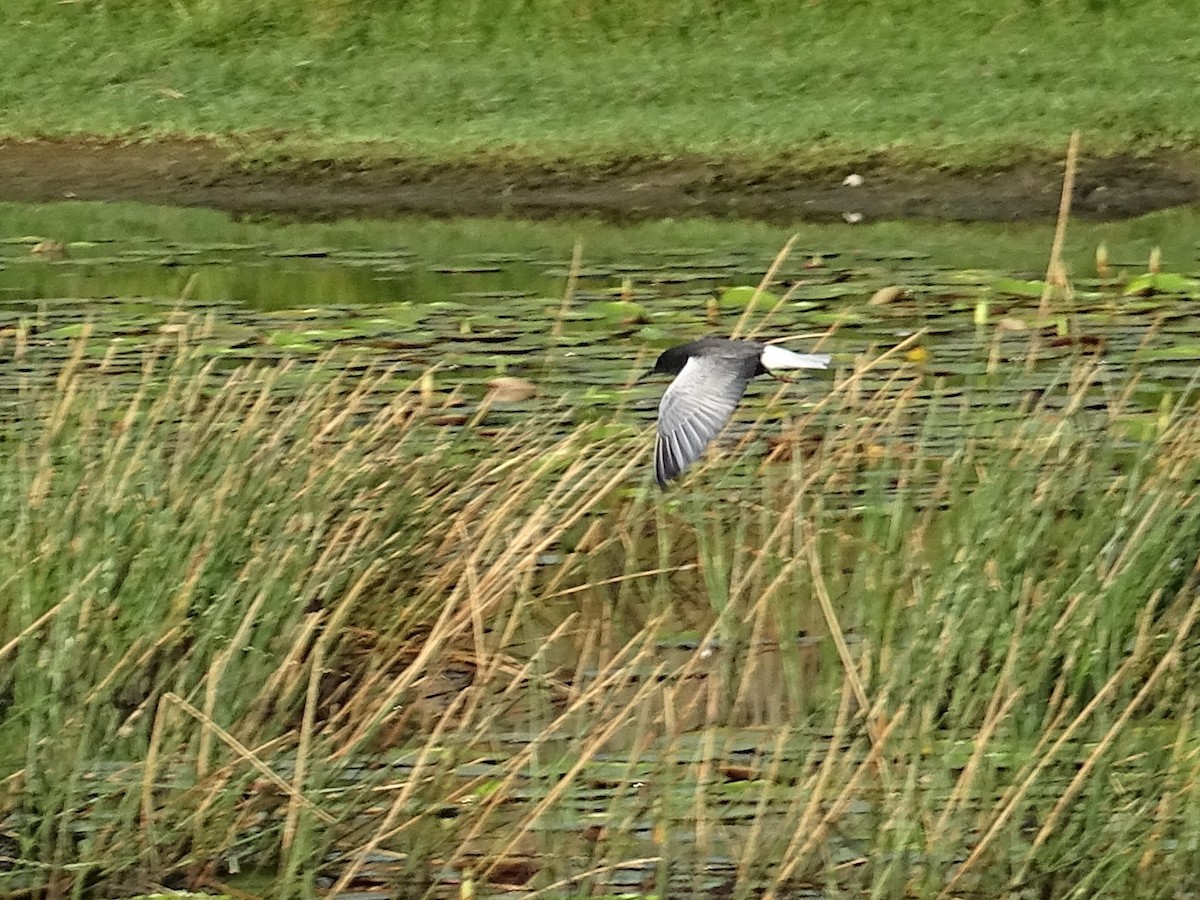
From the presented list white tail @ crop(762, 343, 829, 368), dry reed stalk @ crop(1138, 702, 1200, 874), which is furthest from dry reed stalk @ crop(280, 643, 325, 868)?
white tail @ crop(762, 343, 829, 368)

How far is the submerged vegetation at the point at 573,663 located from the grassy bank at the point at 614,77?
241 inches

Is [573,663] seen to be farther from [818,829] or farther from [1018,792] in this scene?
[1018,792]

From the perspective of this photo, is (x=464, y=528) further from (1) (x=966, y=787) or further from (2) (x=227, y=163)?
(2) (x=227, y=163)

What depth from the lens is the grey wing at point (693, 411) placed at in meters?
4.47

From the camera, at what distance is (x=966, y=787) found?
10.6ft

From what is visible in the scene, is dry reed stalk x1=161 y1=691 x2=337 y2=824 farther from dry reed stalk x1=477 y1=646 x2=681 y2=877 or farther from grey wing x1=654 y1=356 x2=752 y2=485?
grey wing x1=654 y1=356 x2=752 y2=485

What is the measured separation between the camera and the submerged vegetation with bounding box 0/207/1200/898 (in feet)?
11.1

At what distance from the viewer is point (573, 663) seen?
4652 mm

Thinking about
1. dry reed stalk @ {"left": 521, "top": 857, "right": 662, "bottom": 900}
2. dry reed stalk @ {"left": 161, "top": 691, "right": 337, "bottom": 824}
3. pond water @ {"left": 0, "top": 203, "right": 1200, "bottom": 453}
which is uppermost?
dry reed stalk @ {"left": 161, "top": 691, "right": 337, "bottom": 824}

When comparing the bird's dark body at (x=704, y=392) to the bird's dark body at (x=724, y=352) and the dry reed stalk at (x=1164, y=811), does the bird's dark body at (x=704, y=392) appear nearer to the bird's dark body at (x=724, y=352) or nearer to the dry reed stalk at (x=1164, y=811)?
the bird's dark body at (x=724, y=352)

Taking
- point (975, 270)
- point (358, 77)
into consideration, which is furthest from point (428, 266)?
point (358, 77)

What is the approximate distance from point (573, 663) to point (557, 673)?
236 mm

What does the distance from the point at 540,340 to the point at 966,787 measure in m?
4.20

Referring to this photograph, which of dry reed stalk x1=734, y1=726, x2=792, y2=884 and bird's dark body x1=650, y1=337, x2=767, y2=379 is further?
bird's dark body x1=650, y1=337, x2=767, y2=379
